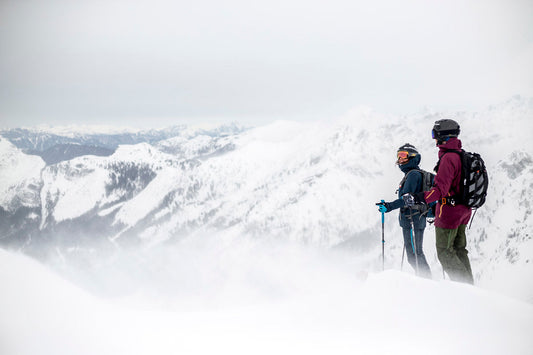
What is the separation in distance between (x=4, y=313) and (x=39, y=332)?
572 mm

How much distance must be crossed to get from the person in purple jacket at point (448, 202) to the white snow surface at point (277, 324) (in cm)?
193

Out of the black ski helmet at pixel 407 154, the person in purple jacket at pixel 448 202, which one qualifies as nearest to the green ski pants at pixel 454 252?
the person in purple jacket at pixel 448 202

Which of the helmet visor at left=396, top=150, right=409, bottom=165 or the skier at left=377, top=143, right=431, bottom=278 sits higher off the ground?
the helmet visor at left=396, top=150, right=409, bottom=165

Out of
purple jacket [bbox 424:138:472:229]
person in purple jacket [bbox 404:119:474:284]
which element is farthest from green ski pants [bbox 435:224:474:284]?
purple jacket [bbox 424:138:472:229]

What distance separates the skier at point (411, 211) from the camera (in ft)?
24.0

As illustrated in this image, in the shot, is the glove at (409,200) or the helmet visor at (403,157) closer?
the glove at (409,200)

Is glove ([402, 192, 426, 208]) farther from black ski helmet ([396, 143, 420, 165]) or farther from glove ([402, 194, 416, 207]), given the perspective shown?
black ski helmet ([396, 143, 420, 165])

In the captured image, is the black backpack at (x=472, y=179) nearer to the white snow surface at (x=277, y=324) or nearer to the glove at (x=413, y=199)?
the glove at (x=413, y=199)

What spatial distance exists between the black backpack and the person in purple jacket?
0.29 ft

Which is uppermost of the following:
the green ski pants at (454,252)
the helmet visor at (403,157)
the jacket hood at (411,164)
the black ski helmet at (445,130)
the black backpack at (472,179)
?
the black ski helmet at (445,130)

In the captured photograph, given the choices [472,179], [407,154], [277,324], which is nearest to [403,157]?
[407,154]

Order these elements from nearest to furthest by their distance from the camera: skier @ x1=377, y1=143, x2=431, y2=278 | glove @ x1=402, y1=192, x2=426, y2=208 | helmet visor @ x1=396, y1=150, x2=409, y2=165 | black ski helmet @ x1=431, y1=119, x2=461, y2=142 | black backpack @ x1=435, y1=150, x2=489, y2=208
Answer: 1. black backpack @ x1=435, y1=150, x2=489, y2=208
2. black ski helmet @ x1=431, y1=119, x2=461, y2=142
3. glove @ x1=402, y1=192, x2=426, y2=208
4. skier @ x1=377, y1=143, x2=431, y2=278
5. helmet visor @ x1=396, y1=150, x2=409, y2=165

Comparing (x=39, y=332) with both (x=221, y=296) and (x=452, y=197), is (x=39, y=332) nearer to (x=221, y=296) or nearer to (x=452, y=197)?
(x=452, y=197)

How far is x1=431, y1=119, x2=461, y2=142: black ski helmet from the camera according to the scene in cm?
617
